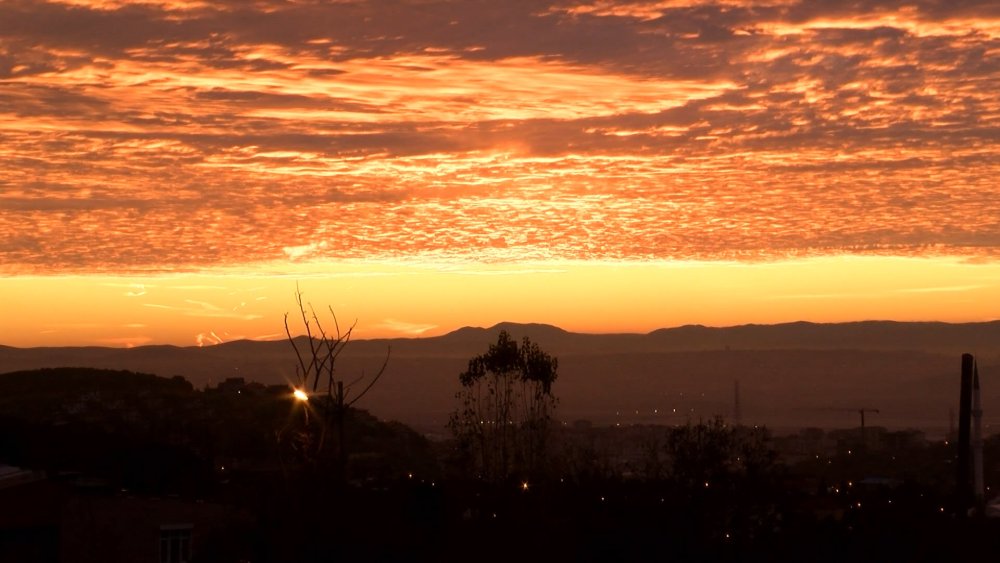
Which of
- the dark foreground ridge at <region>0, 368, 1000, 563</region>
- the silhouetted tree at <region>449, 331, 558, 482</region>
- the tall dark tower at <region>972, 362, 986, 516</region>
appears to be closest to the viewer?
the dark foreground ridge at <region>0, 368, 1000, 563</region>

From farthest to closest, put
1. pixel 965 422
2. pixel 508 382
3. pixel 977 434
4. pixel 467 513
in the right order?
pixel 508 382 → pixel 977 434 → pixel 965 422 → pixel 467 513

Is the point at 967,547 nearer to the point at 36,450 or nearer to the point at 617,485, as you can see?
the point at 617,485

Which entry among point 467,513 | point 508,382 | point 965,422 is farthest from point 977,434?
point 467,513

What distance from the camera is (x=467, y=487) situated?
3366 cm

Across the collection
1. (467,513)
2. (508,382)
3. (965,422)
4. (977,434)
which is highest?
(508,382)

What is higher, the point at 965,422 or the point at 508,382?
the point at 508,382

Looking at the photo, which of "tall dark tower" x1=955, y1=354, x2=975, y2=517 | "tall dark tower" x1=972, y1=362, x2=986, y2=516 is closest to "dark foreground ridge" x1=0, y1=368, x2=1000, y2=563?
"tall dark tower" x1=955, y1=354, x2=975, y2=517

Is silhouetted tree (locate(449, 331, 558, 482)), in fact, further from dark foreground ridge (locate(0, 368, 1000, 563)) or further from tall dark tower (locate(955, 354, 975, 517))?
tall dark tower (locate(955, 354, 975, 517))

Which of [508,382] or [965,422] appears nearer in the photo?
[965,422]

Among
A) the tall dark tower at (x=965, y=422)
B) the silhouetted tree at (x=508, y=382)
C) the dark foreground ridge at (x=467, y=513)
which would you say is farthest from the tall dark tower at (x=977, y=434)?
the silhouetted tree at (x=508, y=382)

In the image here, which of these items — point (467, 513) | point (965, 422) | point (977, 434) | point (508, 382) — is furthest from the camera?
point (508, 382)

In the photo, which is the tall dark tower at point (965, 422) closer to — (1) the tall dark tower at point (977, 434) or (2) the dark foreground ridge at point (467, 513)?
(1) the tall dark tower at point (977, 434)

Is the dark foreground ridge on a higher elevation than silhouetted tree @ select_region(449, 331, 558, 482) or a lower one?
lower

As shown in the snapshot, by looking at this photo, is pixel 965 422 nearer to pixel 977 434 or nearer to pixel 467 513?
pixel 977 434
